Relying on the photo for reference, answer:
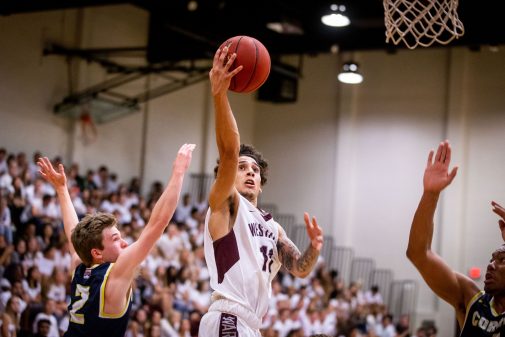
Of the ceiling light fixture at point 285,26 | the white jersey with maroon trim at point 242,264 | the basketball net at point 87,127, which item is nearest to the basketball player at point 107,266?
the white jersey with maroon trim at point 242,264

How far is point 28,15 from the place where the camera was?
15.0m

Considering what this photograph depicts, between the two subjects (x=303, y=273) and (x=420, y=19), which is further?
(x=420, y=19)

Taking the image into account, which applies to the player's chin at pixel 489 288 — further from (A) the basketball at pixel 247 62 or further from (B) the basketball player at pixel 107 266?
(A) the basketball at pixel 247 62

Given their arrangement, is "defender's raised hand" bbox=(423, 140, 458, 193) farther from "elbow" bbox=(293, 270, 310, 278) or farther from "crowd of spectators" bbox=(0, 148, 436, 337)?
"crowd of spectators" bbox=(0, 148, 436, 337)

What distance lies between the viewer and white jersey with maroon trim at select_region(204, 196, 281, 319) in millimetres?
4645

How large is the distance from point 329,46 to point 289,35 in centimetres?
95

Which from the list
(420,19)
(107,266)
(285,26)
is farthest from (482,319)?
(285,26)

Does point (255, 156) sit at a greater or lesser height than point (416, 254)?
greater

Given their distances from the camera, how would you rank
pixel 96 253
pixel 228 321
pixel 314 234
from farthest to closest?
1. pixel 314 234
2. pixel 228 321
3. pixel 96 253

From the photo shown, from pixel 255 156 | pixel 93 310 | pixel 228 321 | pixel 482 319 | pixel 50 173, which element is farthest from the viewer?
Result: pixel 255 156

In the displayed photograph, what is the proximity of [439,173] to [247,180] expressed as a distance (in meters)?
1.64

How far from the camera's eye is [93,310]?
4.13 metres

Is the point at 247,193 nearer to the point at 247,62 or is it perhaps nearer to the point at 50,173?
the point at 247,62

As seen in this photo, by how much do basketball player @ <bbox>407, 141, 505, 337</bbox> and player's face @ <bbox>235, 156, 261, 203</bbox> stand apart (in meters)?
1.48
